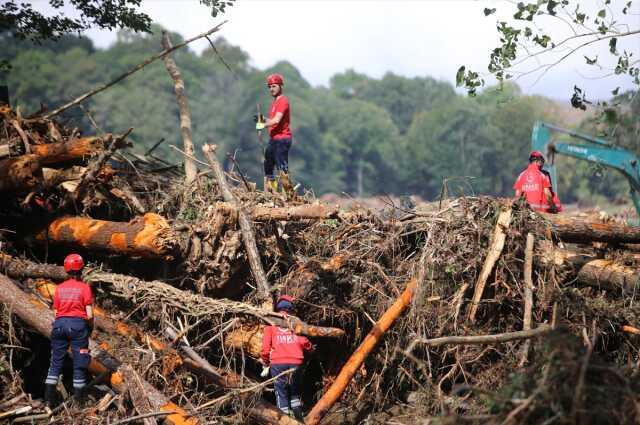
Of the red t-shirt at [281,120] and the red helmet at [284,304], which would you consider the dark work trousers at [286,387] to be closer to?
the red helmet at [284,304]

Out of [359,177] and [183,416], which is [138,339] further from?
[359,177]

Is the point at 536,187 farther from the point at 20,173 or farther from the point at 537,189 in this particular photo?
the point at 20,173

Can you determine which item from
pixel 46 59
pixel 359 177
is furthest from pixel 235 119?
pixel 46 59

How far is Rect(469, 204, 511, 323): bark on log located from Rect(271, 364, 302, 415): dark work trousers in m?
2.07

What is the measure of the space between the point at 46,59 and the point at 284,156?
76.7 meters

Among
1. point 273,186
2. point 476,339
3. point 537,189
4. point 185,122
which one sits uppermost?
point 185,122

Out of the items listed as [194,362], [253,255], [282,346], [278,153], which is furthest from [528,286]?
[278,153]

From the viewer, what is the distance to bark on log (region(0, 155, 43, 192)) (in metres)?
8.50

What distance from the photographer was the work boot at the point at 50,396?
282 inches

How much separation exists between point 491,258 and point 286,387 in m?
2.67

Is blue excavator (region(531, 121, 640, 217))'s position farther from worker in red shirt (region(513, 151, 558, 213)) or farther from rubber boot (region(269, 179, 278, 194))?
rubber boot (region(269, 179, 278, 194))

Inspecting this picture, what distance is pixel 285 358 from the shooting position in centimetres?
748

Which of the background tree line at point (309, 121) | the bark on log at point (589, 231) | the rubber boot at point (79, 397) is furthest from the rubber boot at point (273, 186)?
the background tree line at point (309, 121)

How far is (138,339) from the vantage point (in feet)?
26.2
